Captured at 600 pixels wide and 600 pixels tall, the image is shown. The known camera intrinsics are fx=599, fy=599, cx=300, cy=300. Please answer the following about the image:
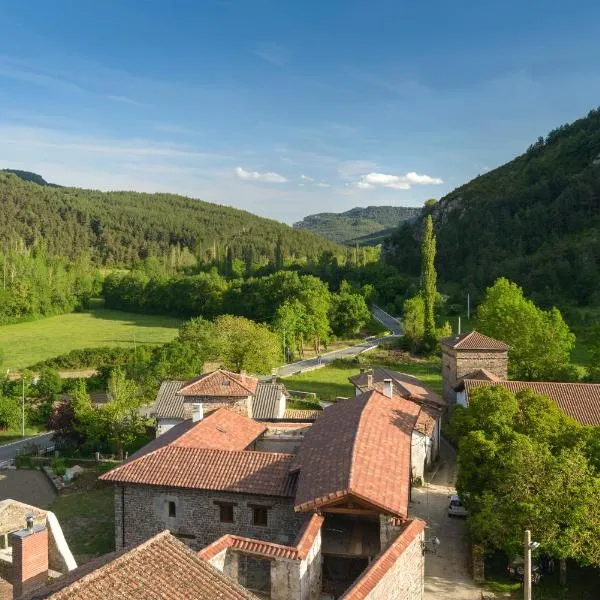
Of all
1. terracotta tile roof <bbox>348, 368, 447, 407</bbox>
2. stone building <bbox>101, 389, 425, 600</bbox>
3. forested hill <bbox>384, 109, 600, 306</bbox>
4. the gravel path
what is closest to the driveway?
stone building <bbox>101, 389, 425, 600</bbox>

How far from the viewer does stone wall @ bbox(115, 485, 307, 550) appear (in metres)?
18.4

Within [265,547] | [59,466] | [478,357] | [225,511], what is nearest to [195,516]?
[225,511]

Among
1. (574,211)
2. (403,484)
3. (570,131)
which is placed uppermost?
(570,131)

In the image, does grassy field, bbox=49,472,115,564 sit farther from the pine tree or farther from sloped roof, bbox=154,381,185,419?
the pine tree

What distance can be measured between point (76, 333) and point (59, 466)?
208 ft

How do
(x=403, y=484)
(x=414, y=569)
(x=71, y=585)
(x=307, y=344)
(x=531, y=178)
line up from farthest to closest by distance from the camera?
(x=531, y=178) < (x=307, y=344) < (x=403, y=484) < (x=414, y=569) < (x=71, y=585)

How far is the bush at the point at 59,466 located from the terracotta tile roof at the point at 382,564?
21739mm

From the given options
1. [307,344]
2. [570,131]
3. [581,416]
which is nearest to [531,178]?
[570,131]

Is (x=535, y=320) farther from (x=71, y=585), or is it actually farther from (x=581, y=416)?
(x=71, y=585)

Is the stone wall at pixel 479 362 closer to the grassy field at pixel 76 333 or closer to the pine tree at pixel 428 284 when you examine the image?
the pine tree at pixel 428 284

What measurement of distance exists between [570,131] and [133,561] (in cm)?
15415

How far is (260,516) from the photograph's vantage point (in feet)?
61.2

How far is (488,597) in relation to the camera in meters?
18.3

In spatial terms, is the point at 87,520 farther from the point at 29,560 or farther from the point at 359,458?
the point at 359,458
